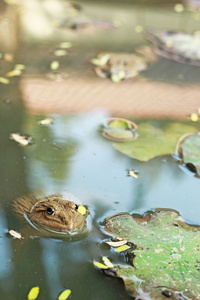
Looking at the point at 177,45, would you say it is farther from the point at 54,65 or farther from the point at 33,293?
the point at 33,293

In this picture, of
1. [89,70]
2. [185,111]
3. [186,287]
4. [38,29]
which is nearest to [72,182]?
[186,287]

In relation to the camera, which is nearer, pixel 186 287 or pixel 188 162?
pixel 186 287

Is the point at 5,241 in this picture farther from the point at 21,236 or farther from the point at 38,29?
the point at 38,29

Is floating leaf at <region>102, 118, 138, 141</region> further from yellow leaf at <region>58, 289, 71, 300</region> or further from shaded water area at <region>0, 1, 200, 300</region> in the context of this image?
yellow leaf at <region>58, 289, 71, 300</region>

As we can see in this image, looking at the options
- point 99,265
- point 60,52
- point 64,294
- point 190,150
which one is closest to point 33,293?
point 64,294

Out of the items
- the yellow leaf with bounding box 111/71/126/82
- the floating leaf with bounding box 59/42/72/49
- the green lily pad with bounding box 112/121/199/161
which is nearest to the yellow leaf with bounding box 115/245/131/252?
the green lily pad with bounding box 112/121/199/161

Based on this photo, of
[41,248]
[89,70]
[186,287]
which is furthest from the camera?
[89,70]
